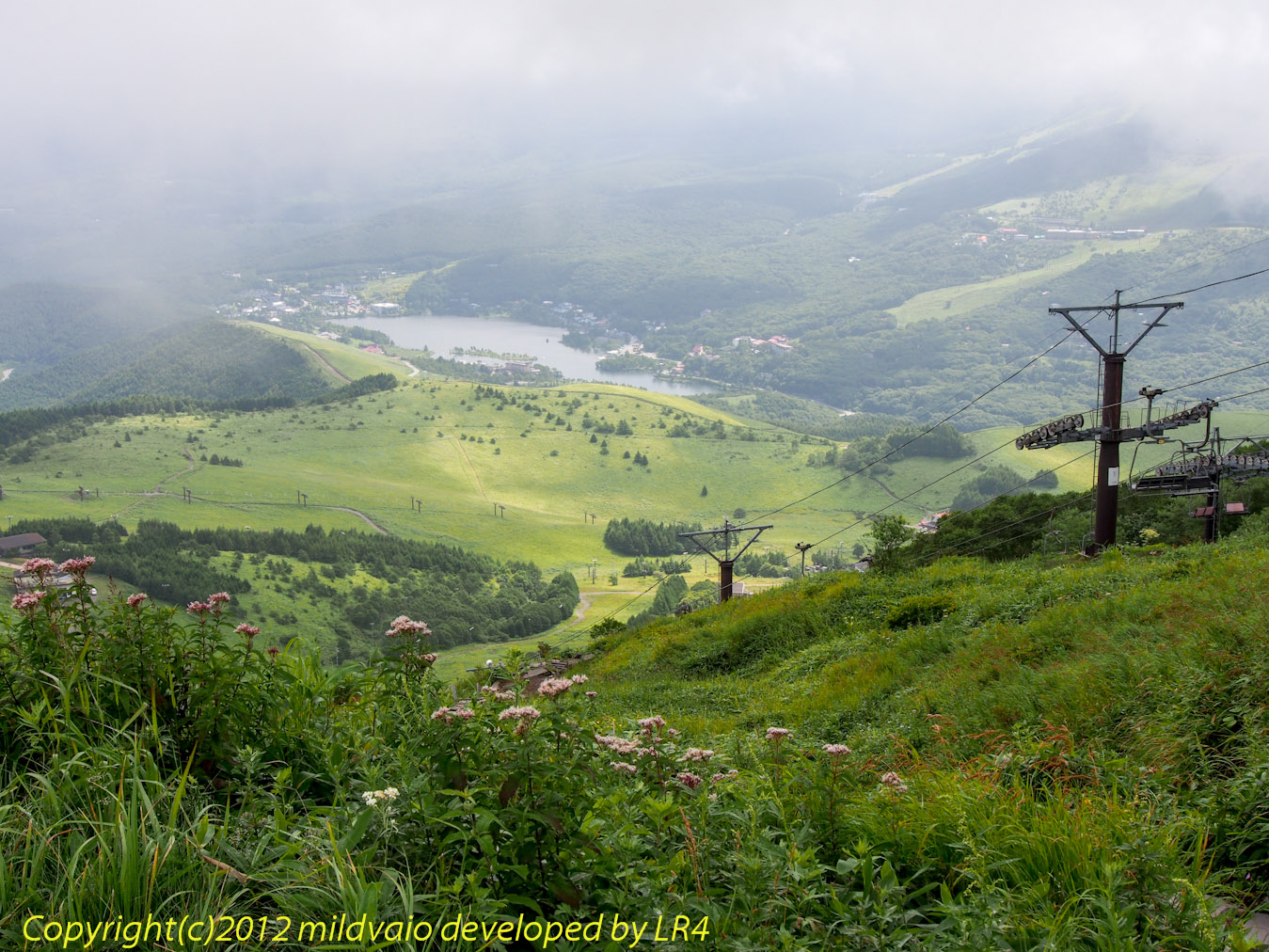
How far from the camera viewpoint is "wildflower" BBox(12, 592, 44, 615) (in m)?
3.57

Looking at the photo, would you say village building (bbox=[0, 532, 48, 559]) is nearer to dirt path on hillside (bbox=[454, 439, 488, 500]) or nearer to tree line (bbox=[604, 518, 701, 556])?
dirt path on hillside (bbox=[454, 439, 488, 500])

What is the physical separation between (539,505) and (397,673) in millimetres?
116609

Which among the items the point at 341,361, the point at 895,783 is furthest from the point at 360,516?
the point at 895,783

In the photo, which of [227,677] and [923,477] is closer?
[227,677]

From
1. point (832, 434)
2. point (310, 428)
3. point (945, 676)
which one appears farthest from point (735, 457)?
point (945, 676)

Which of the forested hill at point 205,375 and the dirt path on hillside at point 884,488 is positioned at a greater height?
the forested hill at point 205,375

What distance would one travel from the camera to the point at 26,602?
3576mm

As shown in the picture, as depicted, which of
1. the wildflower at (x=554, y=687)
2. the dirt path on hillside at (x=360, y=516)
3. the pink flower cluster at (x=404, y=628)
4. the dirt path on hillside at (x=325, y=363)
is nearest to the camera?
the wildflower at (x=554, y=687)

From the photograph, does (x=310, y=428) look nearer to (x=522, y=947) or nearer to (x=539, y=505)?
(x=539, y=505)

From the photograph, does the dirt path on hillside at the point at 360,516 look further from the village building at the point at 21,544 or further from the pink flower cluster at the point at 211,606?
the pink flower cluster at the point at 211,606

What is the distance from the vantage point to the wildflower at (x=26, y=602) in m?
3.57

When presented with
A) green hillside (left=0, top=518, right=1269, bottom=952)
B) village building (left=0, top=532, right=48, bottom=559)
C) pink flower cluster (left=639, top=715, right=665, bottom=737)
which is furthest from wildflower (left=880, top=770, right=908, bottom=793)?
village building (left=0, top=532, right=48, bottom=559)

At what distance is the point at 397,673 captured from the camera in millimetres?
3793

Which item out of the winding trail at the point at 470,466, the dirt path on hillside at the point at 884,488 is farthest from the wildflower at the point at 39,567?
the winding trail at the point at 470,466
